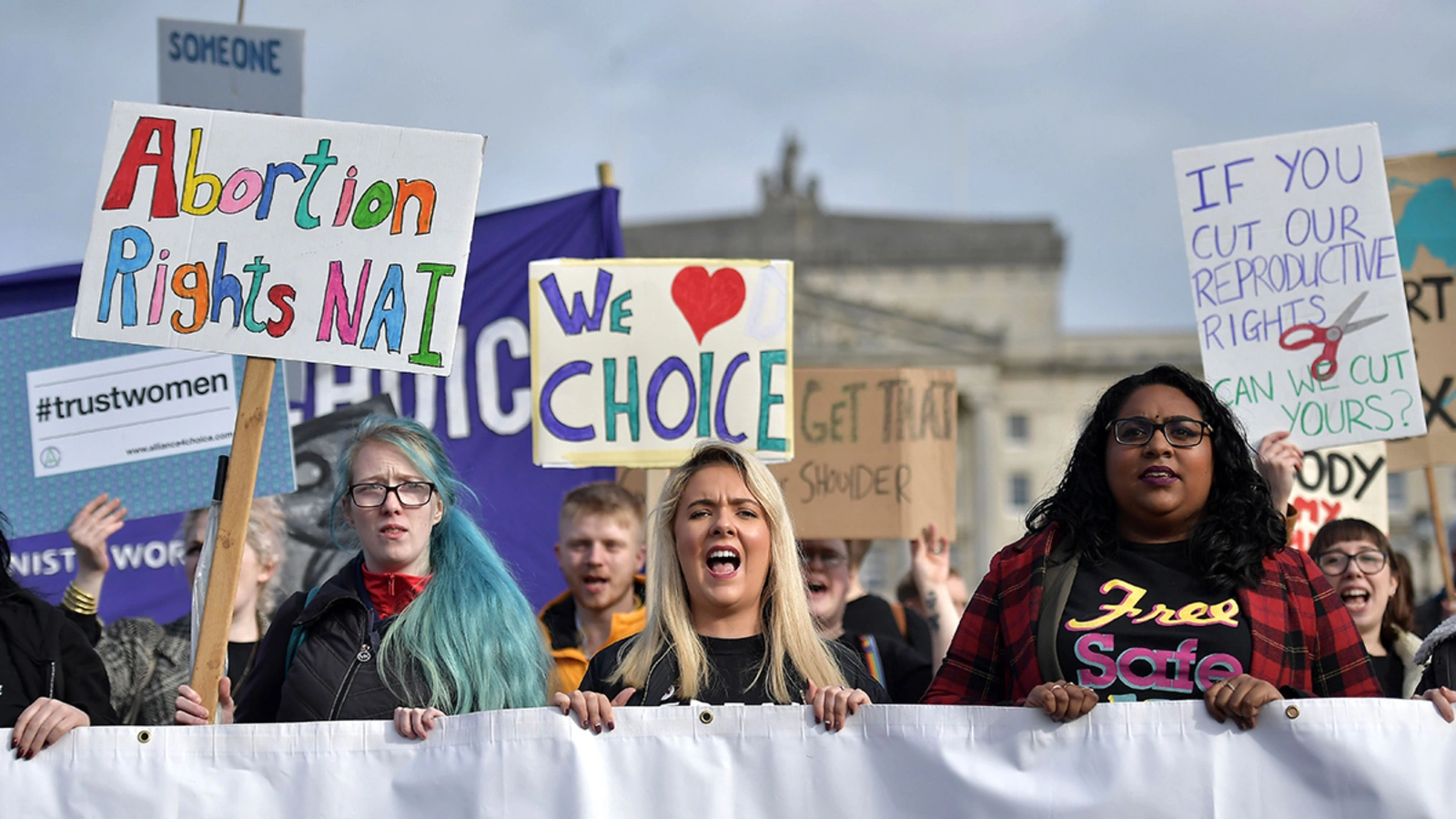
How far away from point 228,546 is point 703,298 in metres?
2.44

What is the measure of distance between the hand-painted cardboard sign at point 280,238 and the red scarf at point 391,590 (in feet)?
1.47

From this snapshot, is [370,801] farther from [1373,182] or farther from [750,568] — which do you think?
[1373,182]

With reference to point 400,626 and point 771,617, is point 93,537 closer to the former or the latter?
point 400,626

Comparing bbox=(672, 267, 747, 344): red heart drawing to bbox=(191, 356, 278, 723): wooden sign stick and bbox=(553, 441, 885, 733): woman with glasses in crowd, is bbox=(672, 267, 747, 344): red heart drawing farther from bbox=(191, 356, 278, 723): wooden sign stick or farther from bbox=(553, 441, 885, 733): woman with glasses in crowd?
bbox=(191, 356, 278, 723): wooden sign stick

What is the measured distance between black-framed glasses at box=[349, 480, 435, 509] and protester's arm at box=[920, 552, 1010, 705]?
1183 mm

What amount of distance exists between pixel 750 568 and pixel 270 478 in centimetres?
183

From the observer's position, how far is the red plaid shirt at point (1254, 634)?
319 centimetres

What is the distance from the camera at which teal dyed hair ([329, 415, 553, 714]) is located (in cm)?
352

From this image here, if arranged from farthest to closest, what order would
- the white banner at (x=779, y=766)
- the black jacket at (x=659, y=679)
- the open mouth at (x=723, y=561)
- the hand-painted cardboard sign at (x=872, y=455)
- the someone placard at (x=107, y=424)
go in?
the hand-painted cardboard sign at (x=872, y=455), the someone placard at (x=107, y=424), the open mouth at (x=723, y=561), the black jacket at (x=659, y=679), the white banner at (x=779, y=766)

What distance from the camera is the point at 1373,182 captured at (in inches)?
206

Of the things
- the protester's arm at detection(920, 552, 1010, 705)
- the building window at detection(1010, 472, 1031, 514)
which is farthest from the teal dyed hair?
the building window at detection(1010, 472, 1031, 514)

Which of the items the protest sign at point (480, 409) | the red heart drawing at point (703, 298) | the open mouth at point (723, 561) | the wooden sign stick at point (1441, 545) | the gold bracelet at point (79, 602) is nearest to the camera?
the open mouth at point (723, 561)

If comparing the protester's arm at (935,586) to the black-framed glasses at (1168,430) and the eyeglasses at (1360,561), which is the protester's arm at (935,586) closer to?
the eyeglasses at (1360,561)

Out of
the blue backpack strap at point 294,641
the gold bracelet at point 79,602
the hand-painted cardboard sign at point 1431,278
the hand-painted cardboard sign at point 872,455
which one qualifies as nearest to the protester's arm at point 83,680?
the blue backpack strap at point 294,641
